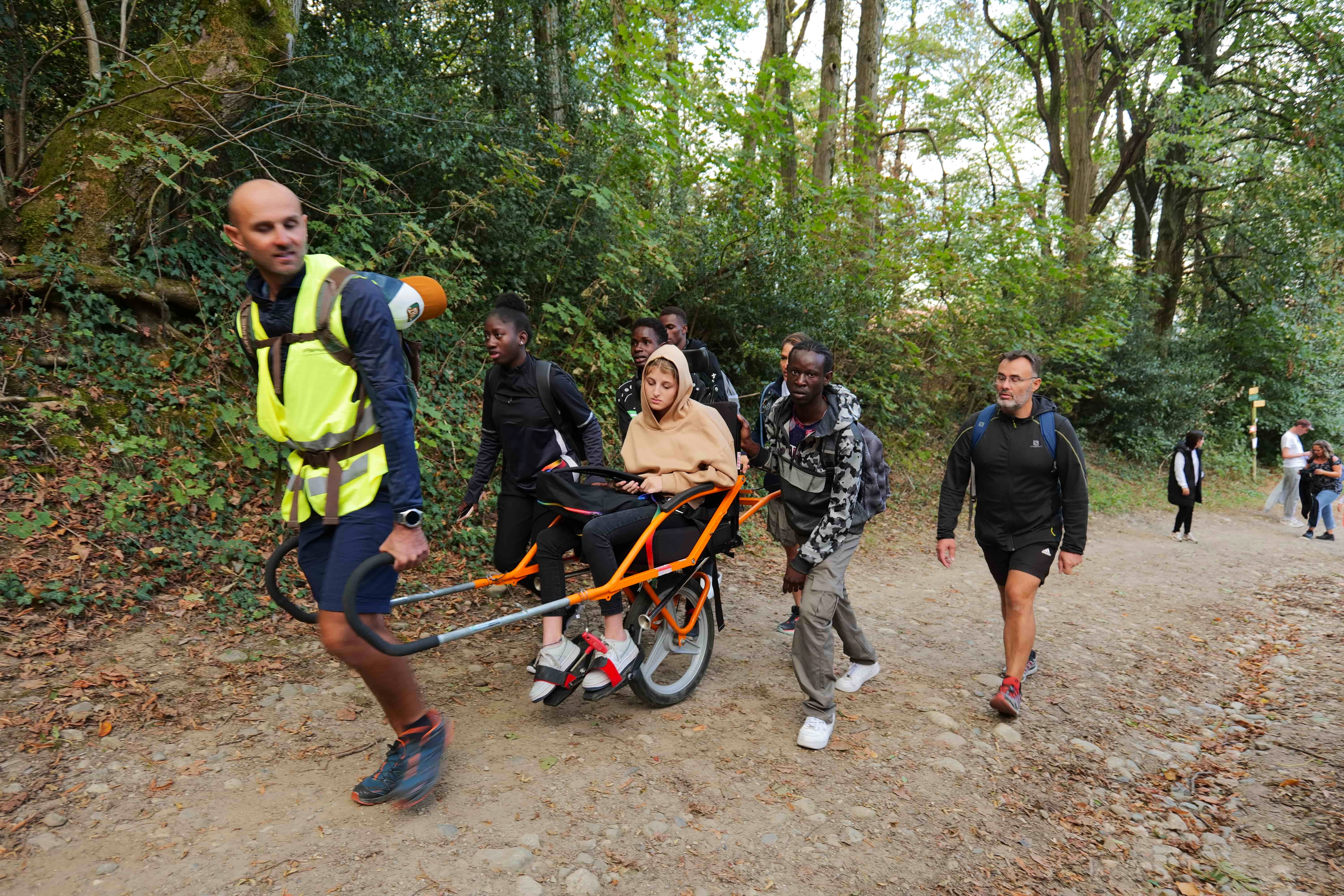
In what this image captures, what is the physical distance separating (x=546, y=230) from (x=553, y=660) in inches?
248

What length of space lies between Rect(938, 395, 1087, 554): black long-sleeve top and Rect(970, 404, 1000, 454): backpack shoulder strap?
0.06ft

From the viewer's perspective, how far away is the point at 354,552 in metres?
2.81

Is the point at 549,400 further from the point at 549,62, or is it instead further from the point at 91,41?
the point at 549,62

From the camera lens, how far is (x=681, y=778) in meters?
3.62

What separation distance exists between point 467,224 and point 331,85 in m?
1.83

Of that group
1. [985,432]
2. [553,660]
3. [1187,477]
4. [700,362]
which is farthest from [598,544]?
[1187,477]

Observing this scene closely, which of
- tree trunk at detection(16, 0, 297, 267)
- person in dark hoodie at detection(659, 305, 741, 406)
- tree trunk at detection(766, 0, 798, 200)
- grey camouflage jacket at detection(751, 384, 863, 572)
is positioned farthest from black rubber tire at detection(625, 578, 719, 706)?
tree trunk at detection(766, 0, 798, 200)

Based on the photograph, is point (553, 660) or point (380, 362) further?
point (553, 660)

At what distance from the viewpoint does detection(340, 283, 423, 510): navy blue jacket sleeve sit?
275cm

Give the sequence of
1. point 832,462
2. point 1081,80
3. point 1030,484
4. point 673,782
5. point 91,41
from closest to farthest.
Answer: point 673,782
point 832,462
point 1030,484
point 91,41
point 1081,80

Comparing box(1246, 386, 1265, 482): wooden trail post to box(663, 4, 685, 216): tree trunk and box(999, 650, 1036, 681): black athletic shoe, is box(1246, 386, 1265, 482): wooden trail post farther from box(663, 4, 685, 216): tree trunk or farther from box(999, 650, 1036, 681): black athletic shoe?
box(999, 650, 1036, 681): black athletic shoe

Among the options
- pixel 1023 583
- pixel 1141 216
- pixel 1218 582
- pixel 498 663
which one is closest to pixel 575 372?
pixel 498 663

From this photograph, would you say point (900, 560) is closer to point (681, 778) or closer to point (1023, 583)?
point (1023, 583)

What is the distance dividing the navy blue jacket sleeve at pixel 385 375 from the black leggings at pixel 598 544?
1.15 m
